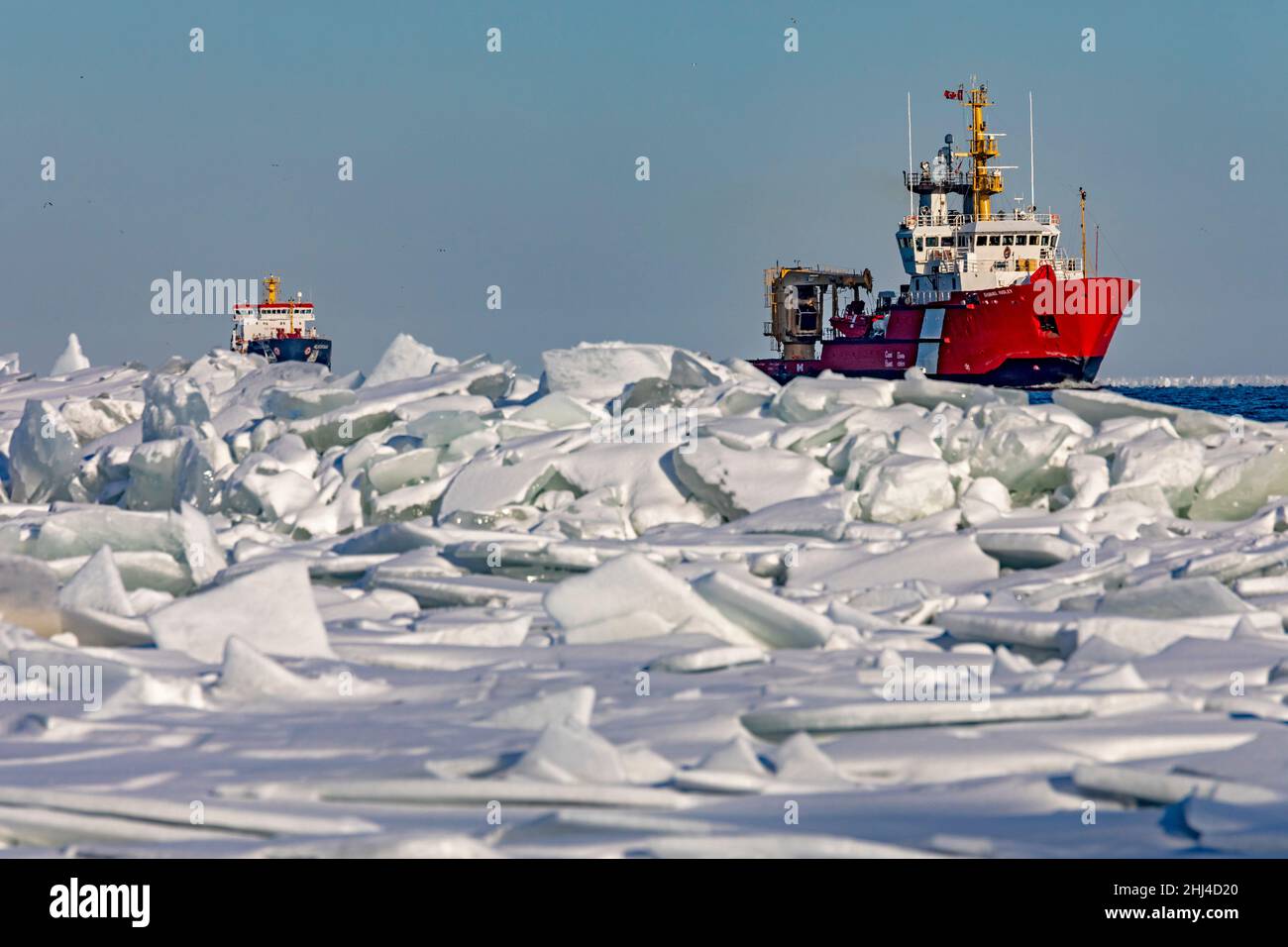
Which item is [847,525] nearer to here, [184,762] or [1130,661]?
[1130,661]

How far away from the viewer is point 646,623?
623 cm

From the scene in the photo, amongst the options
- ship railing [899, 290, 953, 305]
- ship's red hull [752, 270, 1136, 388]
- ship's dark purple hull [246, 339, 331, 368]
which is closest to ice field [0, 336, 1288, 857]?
ship's red hull [752, 270, 1136, 388]

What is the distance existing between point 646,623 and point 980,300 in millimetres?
42547

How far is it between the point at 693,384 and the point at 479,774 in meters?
7.61

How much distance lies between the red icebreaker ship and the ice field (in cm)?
3617

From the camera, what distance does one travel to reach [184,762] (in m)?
4.48

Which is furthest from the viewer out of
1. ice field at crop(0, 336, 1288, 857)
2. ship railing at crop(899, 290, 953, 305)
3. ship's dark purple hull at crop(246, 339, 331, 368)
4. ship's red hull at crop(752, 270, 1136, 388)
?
ship's dark purple hull at crop(246, 339, 331, 368)

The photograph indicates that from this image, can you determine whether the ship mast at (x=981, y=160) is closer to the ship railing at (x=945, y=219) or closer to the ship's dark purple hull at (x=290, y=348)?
the ship railing at (x=945, y=219)

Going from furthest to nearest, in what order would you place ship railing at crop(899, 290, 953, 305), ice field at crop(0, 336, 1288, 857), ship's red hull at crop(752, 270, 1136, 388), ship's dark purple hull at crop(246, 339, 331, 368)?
ship's dark purple hull at crop(246, 339, 331, 368) < ship railing at crop(899, 290, 953, 305) < ship's red hull at crop(752, 270, 1136, 388) < ice field at crop(0, 336, 1288, 857)

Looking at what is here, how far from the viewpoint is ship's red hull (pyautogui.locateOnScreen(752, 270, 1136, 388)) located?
46562mm

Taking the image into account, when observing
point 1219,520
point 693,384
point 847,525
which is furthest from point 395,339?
point 1219,520

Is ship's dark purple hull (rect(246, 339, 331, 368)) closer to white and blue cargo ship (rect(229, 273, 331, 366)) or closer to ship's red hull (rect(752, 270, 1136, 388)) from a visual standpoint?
white and blue cargo ship (rect(229, 273, 331, 366))

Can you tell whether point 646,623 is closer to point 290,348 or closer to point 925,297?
point 925,297

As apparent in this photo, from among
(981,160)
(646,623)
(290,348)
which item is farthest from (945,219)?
(646,623)
